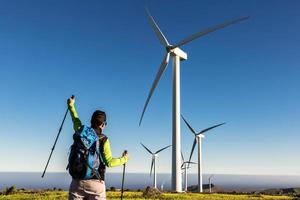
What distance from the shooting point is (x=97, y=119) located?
8156mm

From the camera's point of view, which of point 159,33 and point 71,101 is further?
point 159,33

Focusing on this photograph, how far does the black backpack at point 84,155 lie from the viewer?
25.2 ft

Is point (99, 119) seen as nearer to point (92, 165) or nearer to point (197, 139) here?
point (92, 165)

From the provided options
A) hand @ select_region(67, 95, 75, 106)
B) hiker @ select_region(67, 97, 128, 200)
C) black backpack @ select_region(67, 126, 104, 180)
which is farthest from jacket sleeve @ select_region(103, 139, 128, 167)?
hand @ select_region(67, 95, 75, 106)

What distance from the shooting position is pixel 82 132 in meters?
7.73

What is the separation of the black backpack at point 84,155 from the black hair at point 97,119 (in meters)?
0.29

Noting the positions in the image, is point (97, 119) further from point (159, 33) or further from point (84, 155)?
point (159, 33)

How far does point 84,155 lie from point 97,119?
84cm

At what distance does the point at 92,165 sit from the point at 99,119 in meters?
0.94

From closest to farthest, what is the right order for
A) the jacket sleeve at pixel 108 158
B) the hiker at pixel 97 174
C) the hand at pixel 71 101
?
the hiker at pixel 97 174 < the jacket sleeve at pixel 108 158 < the hand at pixel 71 101

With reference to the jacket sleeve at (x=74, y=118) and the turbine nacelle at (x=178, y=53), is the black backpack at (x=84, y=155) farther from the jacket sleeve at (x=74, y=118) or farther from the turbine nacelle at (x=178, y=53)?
the turbine nacelle at (x=178, y=53)

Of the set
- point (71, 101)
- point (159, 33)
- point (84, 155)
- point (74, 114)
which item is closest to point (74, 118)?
point (74, 114)

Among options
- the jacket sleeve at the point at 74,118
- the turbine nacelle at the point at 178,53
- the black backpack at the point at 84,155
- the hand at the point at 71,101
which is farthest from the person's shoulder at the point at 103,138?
the turbine nacelle at the point at 178,53

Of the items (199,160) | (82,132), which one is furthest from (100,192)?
(199,160)
